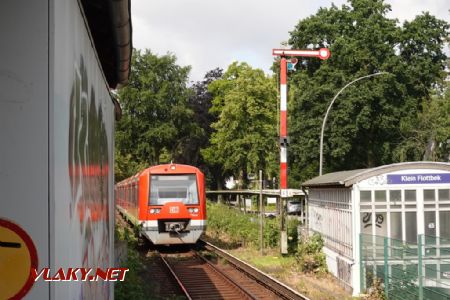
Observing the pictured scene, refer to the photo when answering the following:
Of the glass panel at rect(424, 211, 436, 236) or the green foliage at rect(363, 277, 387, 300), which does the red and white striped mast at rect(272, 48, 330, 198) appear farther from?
the green foliage at rect(363, 277, 387, 300)

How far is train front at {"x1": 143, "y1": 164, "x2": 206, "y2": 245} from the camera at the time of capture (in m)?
18.5

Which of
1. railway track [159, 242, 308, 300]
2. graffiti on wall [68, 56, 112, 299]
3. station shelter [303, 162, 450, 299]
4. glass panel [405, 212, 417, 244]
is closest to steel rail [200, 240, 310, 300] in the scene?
railway track [159, 242, 308, 300]

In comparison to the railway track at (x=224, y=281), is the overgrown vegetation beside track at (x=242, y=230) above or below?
above

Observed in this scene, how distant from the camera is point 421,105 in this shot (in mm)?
40406

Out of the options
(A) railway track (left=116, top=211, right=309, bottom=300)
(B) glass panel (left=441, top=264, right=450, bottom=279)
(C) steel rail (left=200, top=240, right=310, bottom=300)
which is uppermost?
(B) glass panel (left=441, top=264, right=450, bottom=279)

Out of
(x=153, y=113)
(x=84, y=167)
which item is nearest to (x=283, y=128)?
(x=84, y=167)

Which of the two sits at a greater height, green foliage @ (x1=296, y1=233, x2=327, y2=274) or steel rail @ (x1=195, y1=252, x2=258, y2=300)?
green foliage @ (x1=296, y1=233, x2=327, y2=274)

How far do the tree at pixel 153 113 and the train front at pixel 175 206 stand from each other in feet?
117

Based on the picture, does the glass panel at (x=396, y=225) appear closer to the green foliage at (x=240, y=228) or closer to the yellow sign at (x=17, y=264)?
the green foliage at (x=240, y=228)

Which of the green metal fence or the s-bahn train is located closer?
the green metal fence

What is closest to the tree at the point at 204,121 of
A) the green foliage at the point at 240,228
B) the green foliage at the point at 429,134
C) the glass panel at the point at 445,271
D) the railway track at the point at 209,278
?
the green foliage at the point at 429,134

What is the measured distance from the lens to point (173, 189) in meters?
18.9

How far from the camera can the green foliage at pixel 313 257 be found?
14.8 m

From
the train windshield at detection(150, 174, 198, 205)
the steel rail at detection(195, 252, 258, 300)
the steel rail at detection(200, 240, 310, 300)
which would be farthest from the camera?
the train windshield at detection(150, 174, 198, 205)
